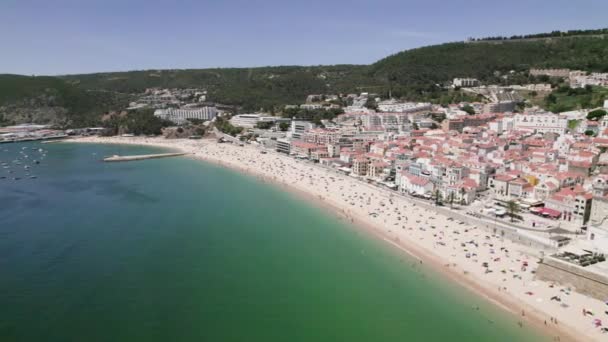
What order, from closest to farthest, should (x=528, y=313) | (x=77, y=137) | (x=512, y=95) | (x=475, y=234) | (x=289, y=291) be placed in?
(x=528, y=313), (x=289, y=291), (x=475, y=234), (x=512, y=95), (x=77, y=137)

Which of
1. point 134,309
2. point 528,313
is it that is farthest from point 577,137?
point 134,309

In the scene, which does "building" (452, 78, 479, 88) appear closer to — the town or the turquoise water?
the town

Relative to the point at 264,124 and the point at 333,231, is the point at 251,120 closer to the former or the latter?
the point at 264,124

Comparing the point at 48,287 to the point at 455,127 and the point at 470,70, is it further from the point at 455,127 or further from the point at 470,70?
the point at 470,70

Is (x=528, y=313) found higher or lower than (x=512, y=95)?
lower

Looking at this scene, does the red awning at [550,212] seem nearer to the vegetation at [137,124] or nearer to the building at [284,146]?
the building at [284,146]

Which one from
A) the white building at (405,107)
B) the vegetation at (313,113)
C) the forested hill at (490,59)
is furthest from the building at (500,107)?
the vegetation at (313,113)
